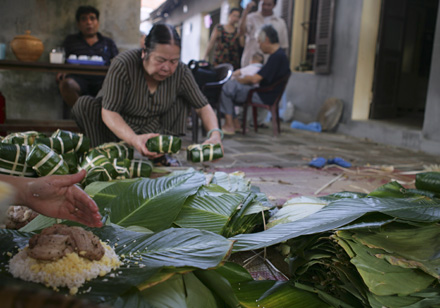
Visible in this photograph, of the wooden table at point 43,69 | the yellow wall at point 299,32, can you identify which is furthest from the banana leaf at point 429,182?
the yellow wall at point 299,32

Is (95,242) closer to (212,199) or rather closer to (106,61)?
(212,199)

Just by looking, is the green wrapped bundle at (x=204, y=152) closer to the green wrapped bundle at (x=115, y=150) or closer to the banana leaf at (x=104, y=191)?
the green wrapped bundle at (x=115, y=150)

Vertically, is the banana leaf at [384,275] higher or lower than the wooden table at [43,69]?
lower

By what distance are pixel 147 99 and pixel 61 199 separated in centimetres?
196

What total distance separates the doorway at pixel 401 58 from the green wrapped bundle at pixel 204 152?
440 centimetres

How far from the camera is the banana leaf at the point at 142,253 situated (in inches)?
36.7

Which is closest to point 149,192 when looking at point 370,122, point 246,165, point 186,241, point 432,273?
point 186,241

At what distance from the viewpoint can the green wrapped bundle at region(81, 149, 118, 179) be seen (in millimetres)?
2154

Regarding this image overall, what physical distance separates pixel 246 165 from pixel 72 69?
2.04 m

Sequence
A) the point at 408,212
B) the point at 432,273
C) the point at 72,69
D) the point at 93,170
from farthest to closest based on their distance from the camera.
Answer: the point at 72,69, the point at 93,170, the point at 408,212, the point at 432,273

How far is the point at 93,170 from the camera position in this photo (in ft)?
6.80

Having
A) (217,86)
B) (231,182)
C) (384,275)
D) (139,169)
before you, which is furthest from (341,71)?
(384,275)

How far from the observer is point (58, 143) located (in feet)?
7.16

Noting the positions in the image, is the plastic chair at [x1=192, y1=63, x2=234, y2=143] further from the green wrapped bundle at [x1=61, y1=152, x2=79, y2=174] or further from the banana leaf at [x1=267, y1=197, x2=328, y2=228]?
the banana leaf at [x1=267, y1=197, x2=328, y2=228]
